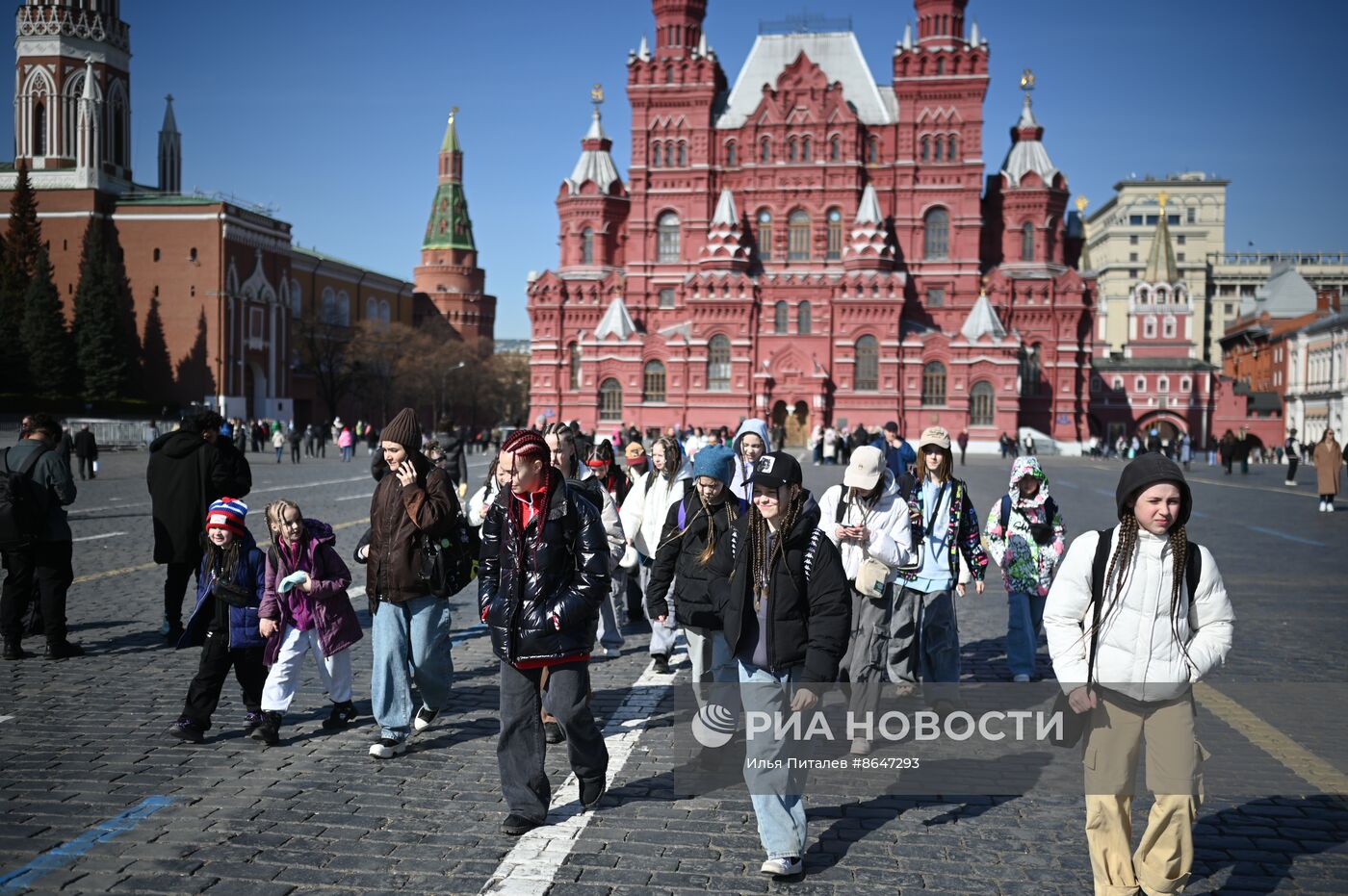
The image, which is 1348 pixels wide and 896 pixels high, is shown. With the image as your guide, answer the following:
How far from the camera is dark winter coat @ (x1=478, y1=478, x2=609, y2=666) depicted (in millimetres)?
5172

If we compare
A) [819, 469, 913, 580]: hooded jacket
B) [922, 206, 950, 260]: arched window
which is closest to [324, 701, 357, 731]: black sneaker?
[819, 469, 913, 580]: hooded jacket

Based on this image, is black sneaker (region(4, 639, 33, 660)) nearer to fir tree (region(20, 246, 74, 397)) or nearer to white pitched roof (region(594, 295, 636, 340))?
fir tree (region(20, 246, 74, 397))

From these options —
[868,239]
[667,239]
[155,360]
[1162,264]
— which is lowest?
[155,360]

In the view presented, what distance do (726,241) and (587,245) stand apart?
1021 centimetres

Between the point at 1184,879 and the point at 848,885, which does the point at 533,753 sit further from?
the point at 1184,879

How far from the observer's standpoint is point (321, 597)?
6.59m

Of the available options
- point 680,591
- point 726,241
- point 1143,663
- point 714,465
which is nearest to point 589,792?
point 680,591

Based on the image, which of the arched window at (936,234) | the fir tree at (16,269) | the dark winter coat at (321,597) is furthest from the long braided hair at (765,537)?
the arched window at (936,234)

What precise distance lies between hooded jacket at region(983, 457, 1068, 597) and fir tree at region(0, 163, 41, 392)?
51754mm

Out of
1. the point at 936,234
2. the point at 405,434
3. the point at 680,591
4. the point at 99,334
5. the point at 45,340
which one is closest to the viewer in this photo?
the point at 680,591

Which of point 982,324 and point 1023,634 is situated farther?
point 982,324

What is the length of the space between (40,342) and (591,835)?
179 feet

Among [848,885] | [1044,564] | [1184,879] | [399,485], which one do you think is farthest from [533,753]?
[1044,564]

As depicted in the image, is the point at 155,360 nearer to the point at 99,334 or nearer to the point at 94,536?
the point at 99,334
